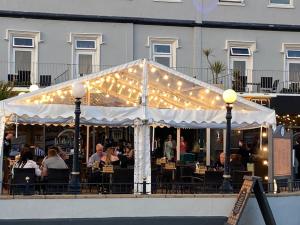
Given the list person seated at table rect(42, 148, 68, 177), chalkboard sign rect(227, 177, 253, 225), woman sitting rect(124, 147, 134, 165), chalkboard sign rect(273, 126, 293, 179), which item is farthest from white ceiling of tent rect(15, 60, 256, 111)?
woman sitting rect(124, 147, 134, 165)

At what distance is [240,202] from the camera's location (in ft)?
42.9

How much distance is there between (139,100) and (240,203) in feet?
10.8

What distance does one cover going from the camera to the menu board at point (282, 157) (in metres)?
14.8

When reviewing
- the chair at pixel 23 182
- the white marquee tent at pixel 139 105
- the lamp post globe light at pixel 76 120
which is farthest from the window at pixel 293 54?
the chair at pixel 23 182

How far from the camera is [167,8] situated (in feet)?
79.9

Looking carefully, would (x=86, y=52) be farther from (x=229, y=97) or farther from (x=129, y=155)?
(x=229, y=97)

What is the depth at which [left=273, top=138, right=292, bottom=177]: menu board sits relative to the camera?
48.6ft

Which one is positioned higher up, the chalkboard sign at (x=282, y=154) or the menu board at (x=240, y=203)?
the chalkboard sign at (x=282, y=154)

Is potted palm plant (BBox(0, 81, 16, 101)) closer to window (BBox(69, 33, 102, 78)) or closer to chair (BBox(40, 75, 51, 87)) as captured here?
chair (BBox(40, 75, 51, 87))

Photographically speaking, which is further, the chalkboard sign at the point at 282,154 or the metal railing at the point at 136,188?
the chalkboard sign at the point at 282,154

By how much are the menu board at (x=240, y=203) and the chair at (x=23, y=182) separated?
162 inches

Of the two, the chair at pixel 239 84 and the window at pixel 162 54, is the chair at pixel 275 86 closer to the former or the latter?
the chair at pixel 239 84

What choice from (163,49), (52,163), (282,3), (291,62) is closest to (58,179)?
(52,163)

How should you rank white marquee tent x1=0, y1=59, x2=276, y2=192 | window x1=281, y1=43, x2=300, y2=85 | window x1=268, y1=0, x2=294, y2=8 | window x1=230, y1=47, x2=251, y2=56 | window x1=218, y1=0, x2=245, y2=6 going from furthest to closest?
window x1=268, y1=0, x2=294, y2=8 → window x1=281, y1=43, x2=300, y2=85 → window x1=230, y1=47, x2=251, y2=56 → window x1=218, y1=0, x2=245, y2=6 → white marquee tent x1=0, y1=59, x2=276, y2=192
